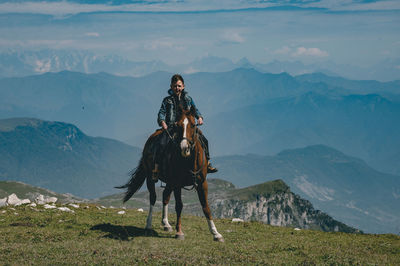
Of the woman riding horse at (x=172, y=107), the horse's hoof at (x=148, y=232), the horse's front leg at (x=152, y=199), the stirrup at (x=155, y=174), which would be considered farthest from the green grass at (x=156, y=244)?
the woman riding horse at (x=172, y=107)

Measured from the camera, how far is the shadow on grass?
20.9 meters

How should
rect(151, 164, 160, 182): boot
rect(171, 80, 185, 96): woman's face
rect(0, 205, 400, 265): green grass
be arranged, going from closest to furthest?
rect(0, 205, 400, 265): green grass, rect(171, 80, 185, 96): woman's face, rect(151, 164, 160, 182): boot

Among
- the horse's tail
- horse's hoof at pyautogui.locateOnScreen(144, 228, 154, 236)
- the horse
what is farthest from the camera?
the horse's tail

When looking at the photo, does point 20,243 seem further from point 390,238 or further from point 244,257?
point 390,238

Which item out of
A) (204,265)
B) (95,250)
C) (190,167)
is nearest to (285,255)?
(204,265)

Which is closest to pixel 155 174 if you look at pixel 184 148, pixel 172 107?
pixel 172 107

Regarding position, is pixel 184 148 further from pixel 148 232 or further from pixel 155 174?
pixel 148 232

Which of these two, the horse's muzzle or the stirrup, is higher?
the horse's muzzle

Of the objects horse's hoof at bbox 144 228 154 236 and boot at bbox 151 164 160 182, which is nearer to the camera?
boot at bbox 151 164 160 182

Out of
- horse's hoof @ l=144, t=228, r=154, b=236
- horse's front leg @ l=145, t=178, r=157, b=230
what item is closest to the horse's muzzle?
horse's front leg @ l=145, t=178, r=157, b=230

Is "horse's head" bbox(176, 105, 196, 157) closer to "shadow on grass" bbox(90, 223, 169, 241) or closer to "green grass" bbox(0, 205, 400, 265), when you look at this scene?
"green grass" bbox(0, 205, 400, 265)

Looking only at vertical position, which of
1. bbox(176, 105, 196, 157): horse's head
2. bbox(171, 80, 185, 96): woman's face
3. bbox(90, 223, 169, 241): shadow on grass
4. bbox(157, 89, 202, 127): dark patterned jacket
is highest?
bbox(171, 80, 185, 96): woman's face

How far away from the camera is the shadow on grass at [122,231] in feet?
68.5

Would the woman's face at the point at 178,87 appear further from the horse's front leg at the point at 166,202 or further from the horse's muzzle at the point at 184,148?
the horse's front leg at the point at 166,202
